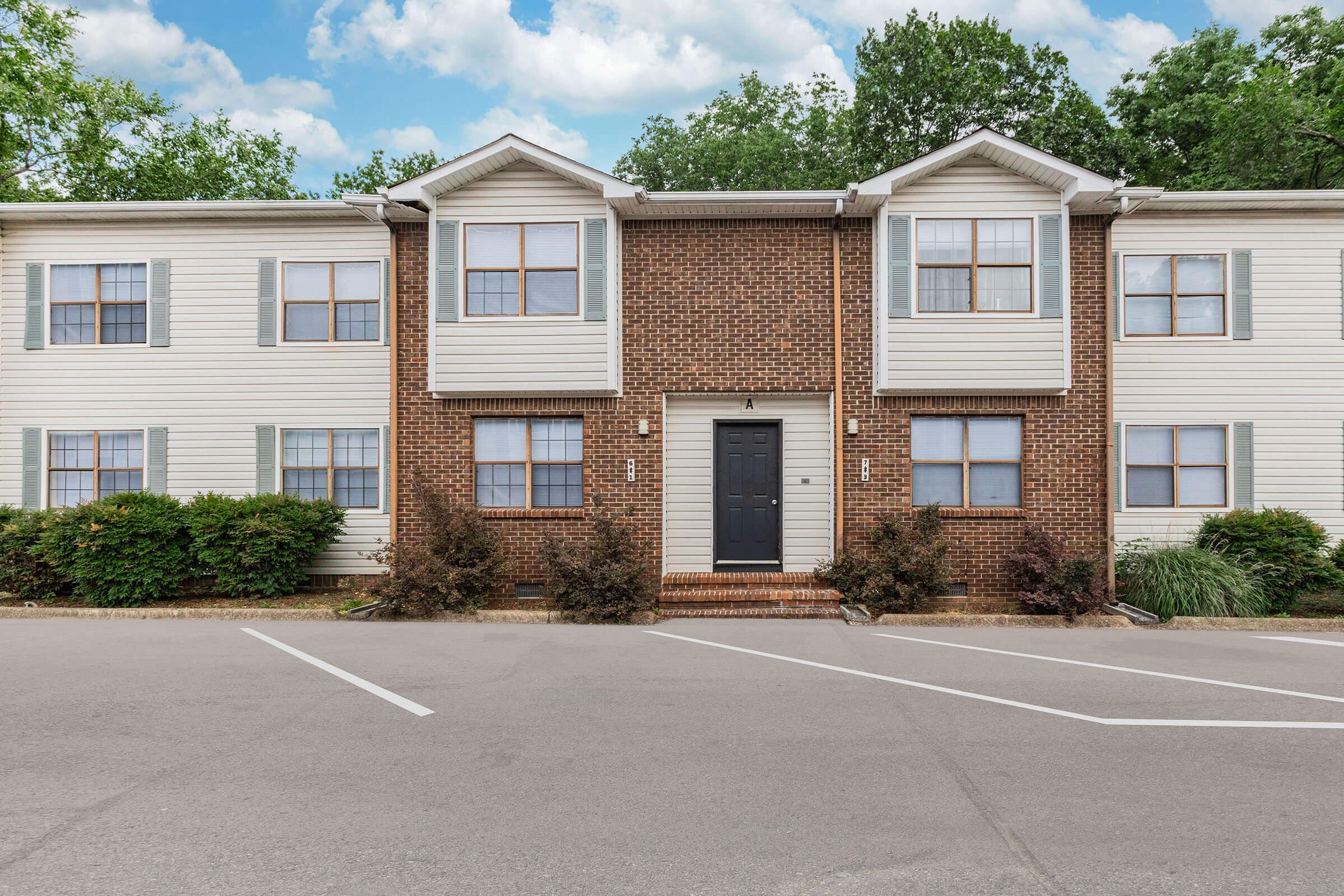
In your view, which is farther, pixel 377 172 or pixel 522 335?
pixel 377 172

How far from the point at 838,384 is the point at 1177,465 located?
222 inches

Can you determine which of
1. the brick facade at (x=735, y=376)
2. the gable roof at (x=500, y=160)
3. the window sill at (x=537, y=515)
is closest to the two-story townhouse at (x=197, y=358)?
the brick facade at (x=735, y=376)

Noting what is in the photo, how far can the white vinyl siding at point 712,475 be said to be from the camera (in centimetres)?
1165

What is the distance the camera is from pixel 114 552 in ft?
35.0

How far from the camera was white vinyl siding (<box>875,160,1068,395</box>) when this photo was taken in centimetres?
1096

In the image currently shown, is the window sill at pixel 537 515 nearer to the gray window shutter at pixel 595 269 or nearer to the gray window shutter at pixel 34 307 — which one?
the gray window shutter at pixel 595 269

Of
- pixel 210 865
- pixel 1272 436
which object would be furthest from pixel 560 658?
pixel 1272 436

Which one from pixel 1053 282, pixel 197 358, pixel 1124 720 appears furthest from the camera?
pixel 197 358

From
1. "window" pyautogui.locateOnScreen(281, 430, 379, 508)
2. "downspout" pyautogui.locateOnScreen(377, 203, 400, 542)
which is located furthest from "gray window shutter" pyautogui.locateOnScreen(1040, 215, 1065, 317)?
"window" pyautogui.locateOnScreen(281, 430, 379, 508)

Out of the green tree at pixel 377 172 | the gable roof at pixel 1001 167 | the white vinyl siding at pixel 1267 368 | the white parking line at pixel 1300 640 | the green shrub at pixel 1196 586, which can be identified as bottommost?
the white parking line at pixel 1300 640

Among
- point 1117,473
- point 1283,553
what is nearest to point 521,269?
point 1117,473

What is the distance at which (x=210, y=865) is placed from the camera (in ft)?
11.3

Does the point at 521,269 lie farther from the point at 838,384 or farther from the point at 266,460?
the point at 266,460

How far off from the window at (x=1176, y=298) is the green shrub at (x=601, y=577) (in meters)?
8.72
